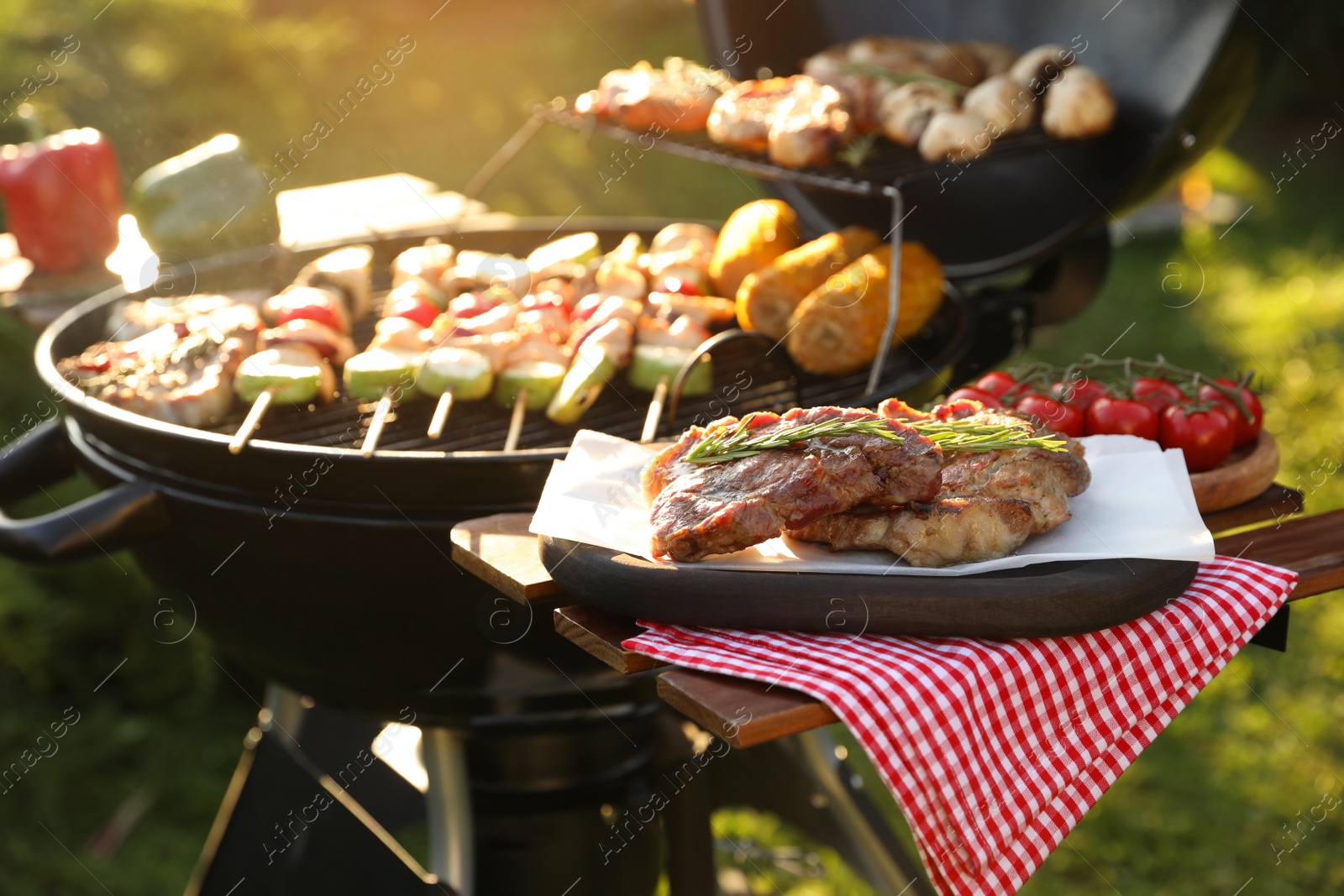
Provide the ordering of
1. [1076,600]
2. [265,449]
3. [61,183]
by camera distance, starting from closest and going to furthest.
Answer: [1076,600]
[265,449]
[61,183]

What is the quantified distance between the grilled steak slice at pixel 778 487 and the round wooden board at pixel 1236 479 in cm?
61

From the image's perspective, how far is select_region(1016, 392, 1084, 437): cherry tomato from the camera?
2355 millimetres

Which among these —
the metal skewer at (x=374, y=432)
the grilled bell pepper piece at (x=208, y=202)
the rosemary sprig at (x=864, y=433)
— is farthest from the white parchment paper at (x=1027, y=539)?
the grilled bell pepper piece at (x=208, y=202)

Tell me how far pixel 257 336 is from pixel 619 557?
6.07 ft

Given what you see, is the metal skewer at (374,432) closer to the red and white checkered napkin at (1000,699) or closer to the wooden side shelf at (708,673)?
the wooden side shelf at (708,673)

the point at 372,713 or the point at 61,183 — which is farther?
the point at 61,183

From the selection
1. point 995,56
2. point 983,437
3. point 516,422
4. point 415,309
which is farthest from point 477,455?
point 995,56

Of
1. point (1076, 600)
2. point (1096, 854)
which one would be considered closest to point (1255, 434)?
point (1076, 600)

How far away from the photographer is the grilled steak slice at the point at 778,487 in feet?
5.63

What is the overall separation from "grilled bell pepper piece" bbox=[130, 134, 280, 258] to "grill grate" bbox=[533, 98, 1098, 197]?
3.07ft

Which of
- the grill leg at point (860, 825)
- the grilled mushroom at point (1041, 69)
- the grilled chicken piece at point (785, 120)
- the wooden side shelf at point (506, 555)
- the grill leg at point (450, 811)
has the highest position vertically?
the grilled mushroom at point (1041, 69)

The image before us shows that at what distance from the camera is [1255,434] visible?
236 centimetres

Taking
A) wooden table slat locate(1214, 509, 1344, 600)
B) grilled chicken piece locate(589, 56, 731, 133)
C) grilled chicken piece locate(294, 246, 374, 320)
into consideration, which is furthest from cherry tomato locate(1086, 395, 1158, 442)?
grilled chicken piece locate(294, 246, 374, 320)

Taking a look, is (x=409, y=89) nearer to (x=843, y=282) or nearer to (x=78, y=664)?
(x=78, y=664)
